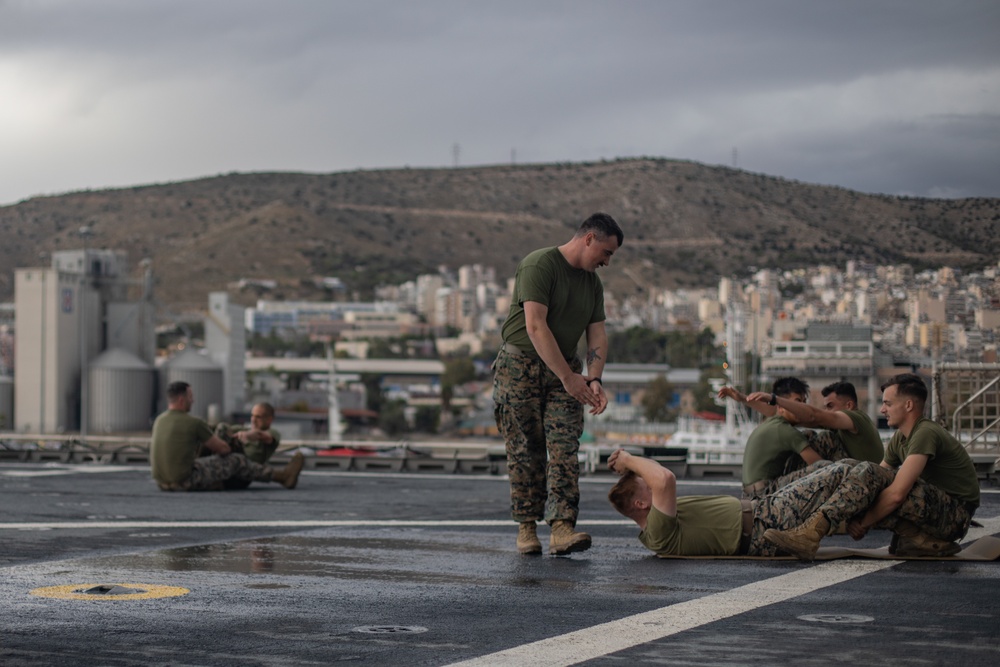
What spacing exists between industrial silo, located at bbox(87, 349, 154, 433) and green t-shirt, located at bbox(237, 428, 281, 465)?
100407 mm

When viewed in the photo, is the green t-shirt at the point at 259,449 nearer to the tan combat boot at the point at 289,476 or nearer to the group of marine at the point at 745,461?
the tan combat boot at the point at 289,476

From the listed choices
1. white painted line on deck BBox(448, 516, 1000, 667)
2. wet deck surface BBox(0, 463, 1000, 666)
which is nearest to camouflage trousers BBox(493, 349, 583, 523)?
wet deck surface BBox(0, 463, 1000, 666)

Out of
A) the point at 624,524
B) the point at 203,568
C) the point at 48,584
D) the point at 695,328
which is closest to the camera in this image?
the point at 48,584

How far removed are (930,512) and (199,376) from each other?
11467 cm

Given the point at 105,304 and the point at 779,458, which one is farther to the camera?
the point at 105,304

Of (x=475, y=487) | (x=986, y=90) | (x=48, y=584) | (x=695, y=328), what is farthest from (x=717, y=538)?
(x=695, y=328)

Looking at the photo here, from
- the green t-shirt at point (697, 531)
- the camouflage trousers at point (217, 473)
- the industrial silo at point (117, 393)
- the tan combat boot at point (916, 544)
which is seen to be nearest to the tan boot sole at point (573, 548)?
the green t-shirt at point (697, 531)

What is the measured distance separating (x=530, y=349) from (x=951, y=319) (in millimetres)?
16760

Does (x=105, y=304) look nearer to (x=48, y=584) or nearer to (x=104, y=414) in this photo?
(x=104, y=414)

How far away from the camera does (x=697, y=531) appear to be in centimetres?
695

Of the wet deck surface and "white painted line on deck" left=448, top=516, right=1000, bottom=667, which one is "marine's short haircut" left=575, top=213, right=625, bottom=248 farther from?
"white painted line on deck" left=448, top=516, right=1000, bottom=667

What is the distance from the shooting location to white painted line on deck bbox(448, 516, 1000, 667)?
418cm

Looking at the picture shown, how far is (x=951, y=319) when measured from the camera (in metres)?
22.8

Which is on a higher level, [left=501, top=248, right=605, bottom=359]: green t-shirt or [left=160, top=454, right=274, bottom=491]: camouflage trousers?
[left=501, top=248, right=605, bottom=359]: green t-shirt
